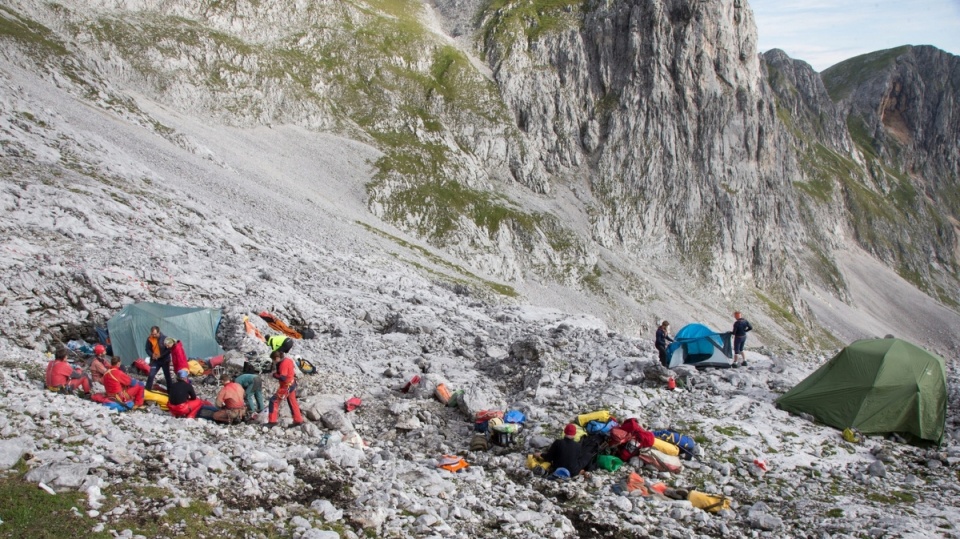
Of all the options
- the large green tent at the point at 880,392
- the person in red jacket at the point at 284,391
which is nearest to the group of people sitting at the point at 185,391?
the person in red jacket at the point at 284,391

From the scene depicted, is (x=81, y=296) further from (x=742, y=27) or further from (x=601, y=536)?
(x=742, y=27)

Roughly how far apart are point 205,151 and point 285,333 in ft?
139

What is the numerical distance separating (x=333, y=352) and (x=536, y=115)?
3578 inches

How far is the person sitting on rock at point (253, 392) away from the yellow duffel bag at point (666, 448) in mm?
10149

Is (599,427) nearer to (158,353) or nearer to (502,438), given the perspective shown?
(502,438)

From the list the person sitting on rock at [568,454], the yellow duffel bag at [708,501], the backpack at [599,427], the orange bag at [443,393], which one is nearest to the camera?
the yellow duffel bag at [708,501]

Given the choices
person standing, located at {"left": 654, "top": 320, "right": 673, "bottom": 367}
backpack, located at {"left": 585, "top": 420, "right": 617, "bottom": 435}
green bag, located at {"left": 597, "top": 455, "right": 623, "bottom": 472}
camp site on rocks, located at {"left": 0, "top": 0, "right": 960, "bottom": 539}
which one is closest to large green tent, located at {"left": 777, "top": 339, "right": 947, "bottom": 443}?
camp site on rocks, located at {"left": 0, "top": 0, "right": 960, "bottom": 539}

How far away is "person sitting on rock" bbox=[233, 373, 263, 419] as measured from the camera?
48.8 ft

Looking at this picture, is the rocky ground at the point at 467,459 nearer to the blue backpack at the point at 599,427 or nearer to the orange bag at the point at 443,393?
the orange bag at the point at 443,393

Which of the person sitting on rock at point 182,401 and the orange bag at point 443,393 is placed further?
the orange bag at point 443,393

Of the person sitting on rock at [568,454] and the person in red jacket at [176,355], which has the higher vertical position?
the person sitting on rock at [568,454]

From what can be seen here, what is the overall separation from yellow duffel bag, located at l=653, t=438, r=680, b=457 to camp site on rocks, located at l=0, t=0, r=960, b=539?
34mm

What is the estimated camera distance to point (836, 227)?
166m

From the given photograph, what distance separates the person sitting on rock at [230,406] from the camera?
14094mm
